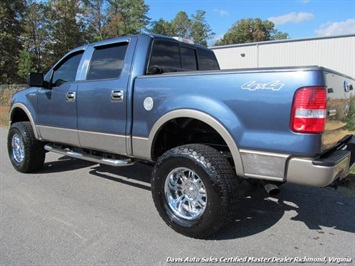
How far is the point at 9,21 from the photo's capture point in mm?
30359

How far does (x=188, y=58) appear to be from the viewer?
15.8ft

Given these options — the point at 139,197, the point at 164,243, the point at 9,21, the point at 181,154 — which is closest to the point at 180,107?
the point at 181,154

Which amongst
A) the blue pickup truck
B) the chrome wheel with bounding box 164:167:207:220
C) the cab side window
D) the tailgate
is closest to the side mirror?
the blue pickup truck

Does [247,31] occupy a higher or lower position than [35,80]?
higher

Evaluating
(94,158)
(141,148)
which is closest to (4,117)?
(94,158)

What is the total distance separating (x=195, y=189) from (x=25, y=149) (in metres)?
3.45

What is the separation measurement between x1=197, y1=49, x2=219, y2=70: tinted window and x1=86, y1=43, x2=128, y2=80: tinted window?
1.28 meters

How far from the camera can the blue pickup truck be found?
2768mm

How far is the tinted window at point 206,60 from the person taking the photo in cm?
506

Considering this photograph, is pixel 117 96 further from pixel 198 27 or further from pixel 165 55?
pixel 198 27

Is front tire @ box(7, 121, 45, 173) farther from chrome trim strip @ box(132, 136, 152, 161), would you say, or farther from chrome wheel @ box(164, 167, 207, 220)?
chrome wheel @ box(164, 167, 207, 220)

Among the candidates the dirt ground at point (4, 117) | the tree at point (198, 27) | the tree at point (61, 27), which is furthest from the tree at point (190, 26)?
the dirt ground at point (4, 117)

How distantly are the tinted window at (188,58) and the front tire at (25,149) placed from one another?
284cm

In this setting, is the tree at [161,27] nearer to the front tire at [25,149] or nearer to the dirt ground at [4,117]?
the dirt ground at [4,117]
